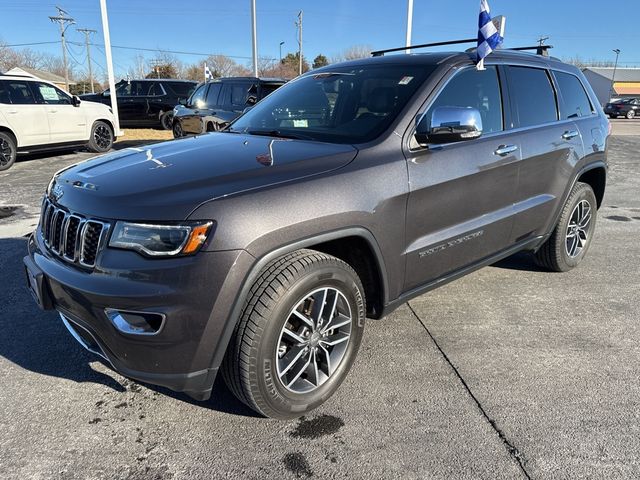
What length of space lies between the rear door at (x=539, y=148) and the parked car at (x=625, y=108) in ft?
129

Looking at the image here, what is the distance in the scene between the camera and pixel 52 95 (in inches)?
423

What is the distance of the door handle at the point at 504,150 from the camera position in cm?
336

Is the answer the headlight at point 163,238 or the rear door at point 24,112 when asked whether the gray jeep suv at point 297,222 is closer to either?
the headlight at point 163,238

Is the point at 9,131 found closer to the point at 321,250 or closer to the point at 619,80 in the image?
the point at 321,250

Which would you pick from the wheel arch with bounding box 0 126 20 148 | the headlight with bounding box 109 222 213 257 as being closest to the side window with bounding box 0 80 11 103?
the wheel arch with bounding box 0 126 20 148

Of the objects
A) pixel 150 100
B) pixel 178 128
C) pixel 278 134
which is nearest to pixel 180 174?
pixel 278 134

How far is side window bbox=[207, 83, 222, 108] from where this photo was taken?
36.3ft

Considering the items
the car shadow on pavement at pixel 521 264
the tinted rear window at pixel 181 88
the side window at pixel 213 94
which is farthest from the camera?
the tinted rear window at pixel 181 88

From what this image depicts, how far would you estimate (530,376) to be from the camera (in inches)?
116

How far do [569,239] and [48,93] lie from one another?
35.0 feet

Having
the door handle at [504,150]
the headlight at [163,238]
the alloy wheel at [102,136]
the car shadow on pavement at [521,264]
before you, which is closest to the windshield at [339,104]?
the door handle at [504,150]

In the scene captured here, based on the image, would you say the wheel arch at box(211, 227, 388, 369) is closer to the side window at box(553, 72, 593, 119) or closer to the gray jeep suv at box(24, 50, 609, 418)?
the gray jeep suv at box(24, 50, 609, 418)

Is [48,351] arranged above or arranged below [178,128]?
below

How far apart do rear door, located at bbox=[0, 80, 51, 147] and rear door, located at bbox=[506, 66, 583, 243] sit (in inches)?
386
